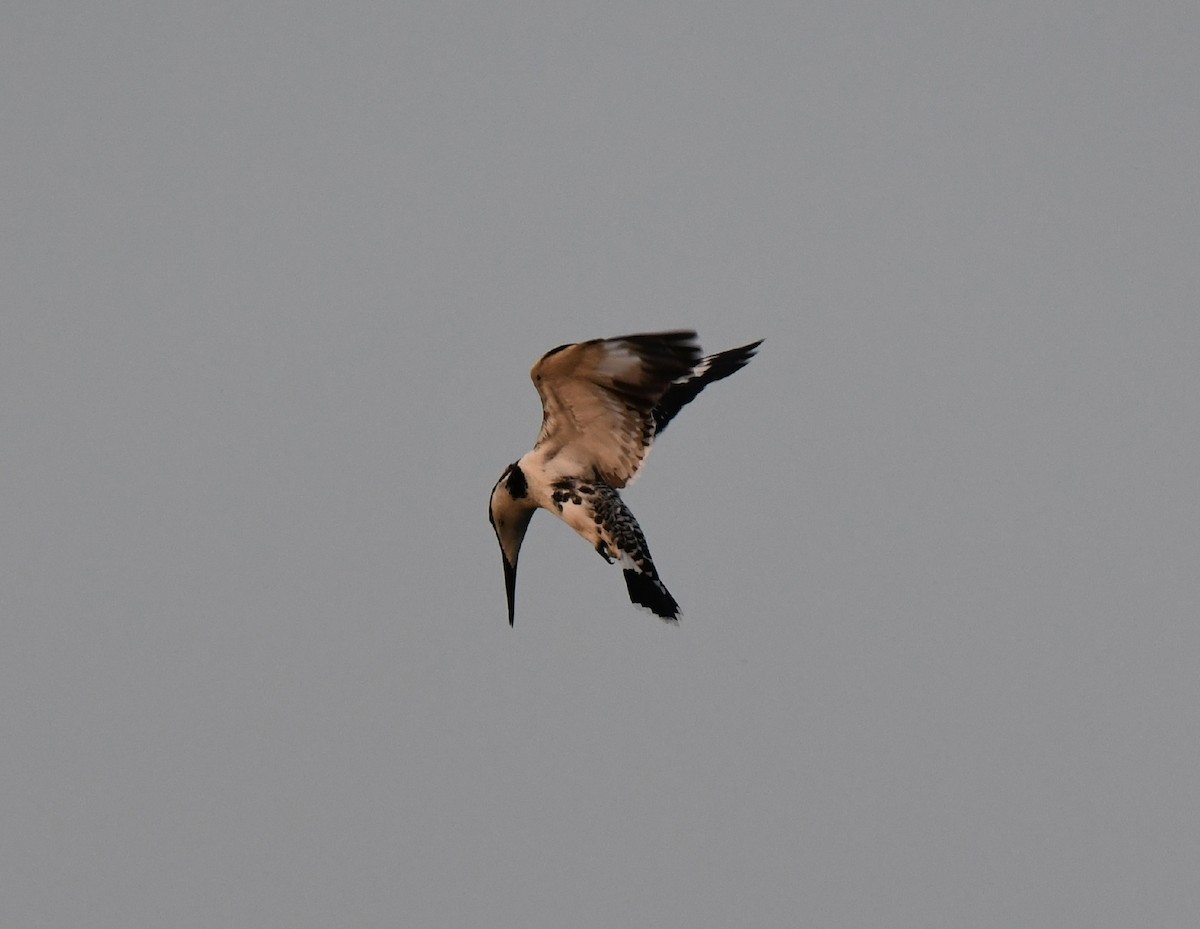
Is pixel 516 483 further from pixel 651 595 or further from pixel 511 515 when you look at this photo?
pixel 651 595

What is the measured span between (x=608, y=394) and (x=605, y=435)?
1.69 ft

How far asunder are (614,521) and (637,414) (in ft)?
2.57

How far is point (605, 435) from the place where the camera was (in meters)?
13.6

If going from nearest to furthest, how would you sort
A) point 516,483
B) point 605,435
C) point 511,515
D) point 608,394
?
point 608,394, point 605,435, point 516,483, point 511,515

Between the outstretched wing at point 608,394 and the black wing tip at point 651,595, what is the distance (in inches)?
36.5

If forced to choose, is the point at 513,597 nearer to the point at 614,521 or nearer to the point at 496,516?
the point at 496,516

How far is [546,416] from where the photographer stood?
→ 13.5m

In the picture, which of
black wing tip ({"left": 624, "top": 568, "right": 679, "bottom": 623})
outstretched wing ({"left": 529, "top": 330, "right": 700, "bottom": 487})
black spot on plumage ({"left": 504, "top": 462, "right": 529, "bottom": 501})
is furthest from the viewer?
black spot on plumage ({"left": 504, "top": 462, "right": 529, "bottom": 501})

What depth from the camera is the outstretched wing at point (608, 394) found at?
487 inches

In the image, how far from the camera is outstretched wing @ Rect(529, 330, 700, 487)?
12.4 meters

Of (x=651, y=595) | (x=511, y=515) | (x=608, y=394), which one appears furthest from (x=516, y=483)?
(x=651, y=595)

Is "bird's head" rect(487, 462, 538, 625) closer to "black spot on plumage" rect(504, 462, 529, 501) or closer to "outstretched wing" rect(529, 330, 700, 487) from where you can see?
"black spot on plumage" rect(504, 462, 529, 501)

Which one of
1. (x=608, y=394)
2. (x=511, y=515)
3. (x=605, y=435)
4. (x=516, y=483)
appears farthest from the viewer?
(x=511, y=515)

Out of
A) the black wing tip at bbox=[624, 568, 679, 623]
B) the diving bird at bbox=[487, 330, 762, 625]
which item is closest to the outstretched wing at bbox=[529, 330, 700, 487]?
the diving bird at bbox=[487, 330, 762, 625]
